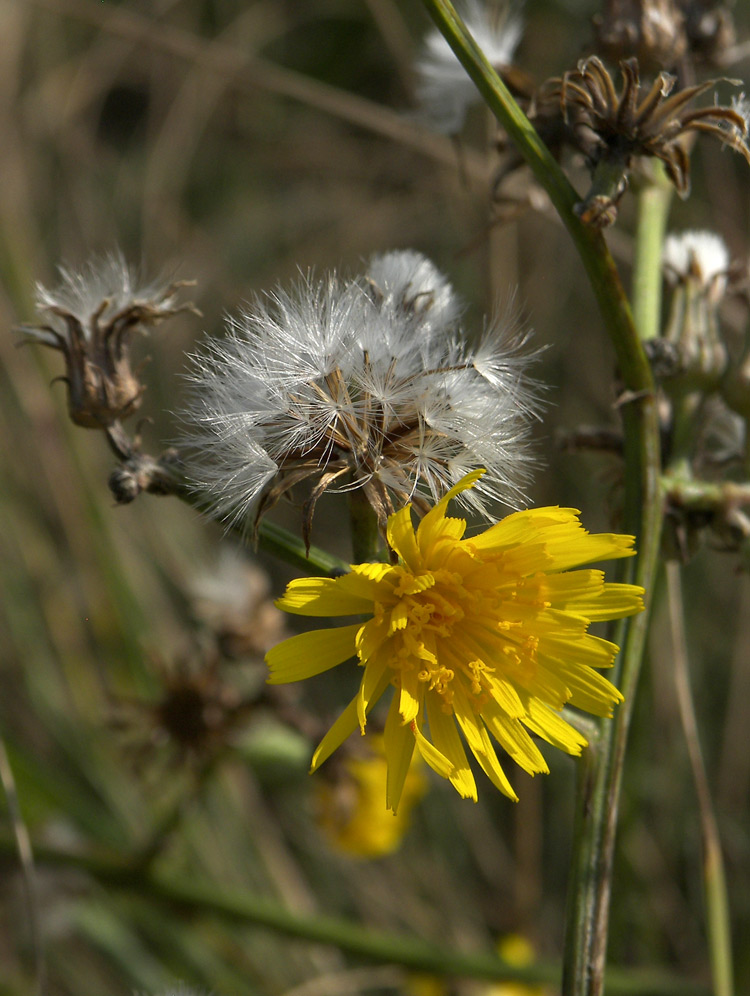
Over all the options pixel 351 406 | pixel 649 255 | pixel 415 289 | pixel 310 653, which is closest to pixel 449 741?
pixel 310 653

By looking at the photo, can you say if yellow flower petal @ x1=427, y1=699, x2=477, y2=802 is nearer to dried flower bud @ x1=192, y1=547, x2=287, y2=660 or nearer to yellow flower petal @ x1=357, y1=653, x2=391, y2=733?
yellow flower petal @ x1=357, y1=653, x2=391, y2=733

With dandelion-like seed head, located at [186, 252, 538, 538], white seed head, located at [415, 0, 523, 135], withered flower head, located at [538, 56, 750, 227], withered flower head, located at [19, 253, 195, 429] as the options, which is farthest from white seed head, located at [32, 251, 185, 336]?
white seed head, located at [415, 0, 523, 135]

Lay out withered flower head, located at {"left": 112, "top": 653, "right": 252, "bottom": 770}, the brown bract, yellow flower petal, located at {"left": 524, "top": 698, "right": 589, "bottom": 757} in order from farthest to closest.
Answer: withered flower head, located at {"left": 112, "top": 653, "right": 252, "bottom": 770} → the brown bract → yellow flower petal, located at {"left": 524, "top": 698, "right": 589, "bottom": 757}

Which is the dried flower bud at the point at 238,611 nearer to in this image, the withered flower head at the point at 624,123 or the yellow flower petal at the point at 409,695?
the yellow flower petal at the point at 409,695

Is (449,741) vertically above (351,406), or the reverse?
(351,406)

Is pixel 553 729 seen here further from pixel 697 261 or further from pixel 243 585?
pixel 243 585

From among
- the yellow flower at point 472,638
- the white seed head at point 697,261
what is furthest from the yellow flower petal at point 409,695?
the white seed head at point 697,261
